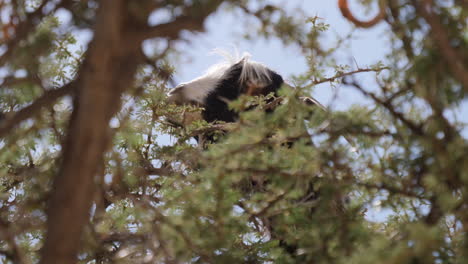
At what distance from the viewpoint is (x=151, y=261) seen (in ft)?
3.40

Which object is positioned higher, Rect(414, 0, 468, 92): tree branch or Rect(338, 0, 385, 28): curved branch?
Rect(338, 0, 385, 28): curved branch

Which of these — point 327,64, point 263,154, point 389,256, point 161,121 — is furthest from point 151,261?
point 161,121

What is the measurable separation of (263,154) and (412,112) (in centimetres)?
36

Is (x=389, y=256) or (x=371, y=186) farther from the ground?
(x=371, y=186)

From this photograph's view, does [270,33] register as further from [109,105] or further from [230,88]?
[230,88]

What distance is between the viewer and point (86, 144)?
818mm

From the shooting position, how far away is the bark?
2.63 feet

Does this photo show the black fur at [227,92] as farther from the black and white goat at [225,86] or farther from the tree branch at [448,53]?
the tree branch at [448,53]

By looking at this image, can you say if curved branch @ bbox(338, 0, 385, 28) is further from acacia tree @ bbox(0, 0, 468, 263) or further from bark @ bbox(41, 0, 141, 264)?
bark @ bbox(41, 0, 141, 264)

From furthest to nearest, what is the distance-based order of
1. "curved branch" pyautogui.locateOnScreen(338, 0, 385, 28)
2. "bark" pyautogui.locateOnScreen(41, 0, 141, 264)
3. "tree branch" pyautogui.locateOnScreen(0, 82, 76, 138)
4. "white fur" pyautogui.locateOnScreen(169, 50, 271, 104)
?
"white fur" pyautogui.locateOnScreen(169, 50, 271, 104) < "curved branch" pyautogui.locateOnScreen(338, 0, 385, 28) < "tree branch" pyautogui.locateOnScreen(0, 82, 76, 138) < "bark" pyautogui.locateOnScreen(41, 0, 141, 264)

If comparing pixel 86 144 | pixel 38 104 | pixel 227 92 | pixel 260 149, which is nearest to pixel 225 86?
pixel 227 92

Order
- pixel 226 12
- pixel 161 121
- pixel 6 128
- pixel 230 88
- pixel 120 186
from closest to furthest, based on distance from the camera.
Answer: pixel 6 128 → pixel 226 12 → pixel 120 186 → pixel 161 121 → pixel 230 88

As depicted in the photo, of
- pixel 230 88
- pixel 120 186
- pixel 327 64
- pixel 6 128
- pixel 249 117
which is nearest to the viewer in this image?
pixel 6 128

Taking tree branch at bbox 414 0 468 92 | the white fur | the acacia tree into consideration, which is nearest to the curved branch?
the acacia tree
